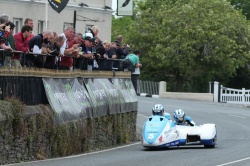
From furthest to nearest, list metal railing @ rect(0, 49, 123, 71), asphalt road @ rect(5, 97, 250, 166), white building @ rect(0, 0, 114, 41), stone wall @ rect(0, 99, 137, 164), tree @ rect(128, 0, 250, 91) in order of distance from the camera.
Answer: tree @ rect(128, 0, 250, 91) < white building @ rect(0, 0, 114, 41) < metal railing @ rect(0, 49, 123, 71) < asphalt road @ rect(5, 97, 250, 166) < stone wall @ rect(0, 99, 137, 164)

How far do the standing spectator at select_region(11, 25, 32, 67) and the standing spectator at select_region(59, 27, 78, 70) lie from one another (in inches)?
65.6

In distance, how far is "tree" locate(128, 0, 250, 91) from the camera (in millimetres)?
67312

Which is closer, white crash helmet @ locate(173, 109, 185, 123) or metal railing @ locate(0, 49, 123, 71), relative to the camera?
metal railing @ locate(0, 49, 123, 71)

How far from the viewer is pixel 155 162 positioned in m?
19.2

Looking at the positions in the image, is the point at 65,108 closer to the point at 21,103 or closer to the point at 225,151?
the point at 21,103

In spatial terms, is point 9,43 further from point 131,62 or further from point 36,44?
point 131,62

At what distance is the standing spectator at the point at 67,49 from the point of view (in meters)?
22.0

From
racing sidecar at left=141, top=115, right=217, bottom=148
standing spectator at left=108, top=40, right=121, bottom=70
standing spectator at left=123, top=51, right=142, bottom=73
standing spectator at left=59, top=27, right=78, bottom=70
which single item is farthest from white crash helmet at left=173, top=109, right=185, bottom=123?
standing spectator at left=123, top=51, right=142, bottom=73

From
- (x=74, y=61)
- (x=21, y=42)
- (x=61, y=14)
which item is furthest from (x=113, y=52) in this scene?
(x=61, y=14)

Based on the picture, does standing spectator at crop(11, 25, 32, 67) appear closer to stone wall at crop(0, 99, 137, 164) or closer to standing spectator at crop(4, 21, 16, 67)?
standing spectator at crop(4, 21, 16, 67)

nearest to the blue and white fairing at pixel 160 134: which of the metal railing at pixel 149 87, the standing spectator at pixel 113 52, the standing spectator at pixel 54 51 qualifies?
the standing spectator at pixel 54 51

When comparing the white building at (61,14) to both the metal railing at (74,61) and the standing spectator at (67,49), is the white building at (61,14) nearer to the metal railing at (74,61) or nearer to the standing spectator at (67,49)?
the metal railing at (74,61)

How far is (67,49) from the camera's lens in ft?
72.5

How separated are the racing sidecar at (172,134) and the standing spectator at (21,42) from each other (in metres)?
5.33
